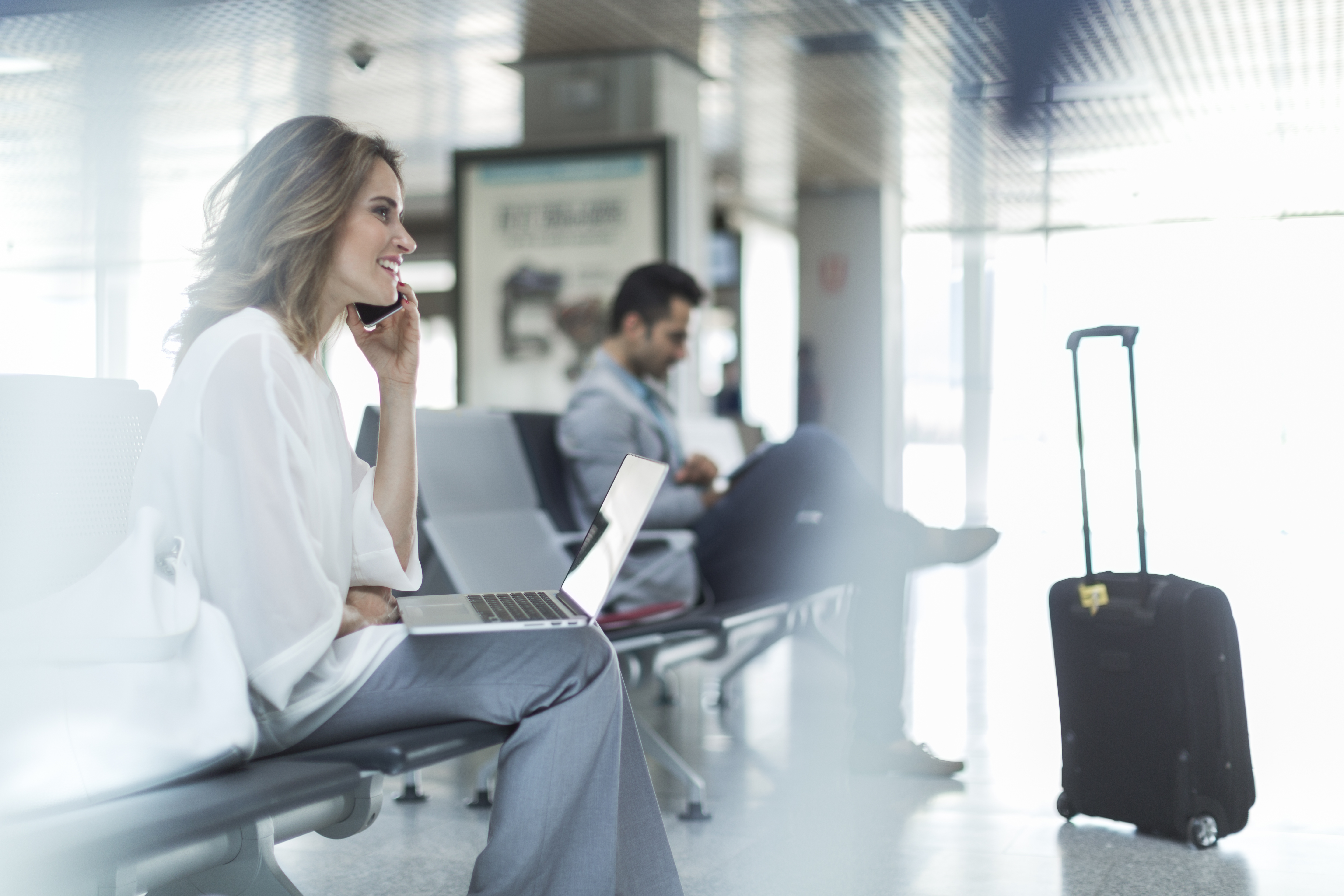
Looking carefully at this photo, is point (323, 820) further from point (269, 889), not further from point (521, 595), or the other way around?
point (521, 595)

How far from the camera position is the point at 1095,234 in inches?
489

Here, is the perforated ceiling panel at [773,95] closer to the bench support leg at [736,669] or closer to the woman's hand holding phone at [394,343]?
the woman's hand holding phone at [394,343]

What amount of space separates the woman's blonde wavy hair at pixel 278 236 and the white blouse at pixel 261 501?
6 cm

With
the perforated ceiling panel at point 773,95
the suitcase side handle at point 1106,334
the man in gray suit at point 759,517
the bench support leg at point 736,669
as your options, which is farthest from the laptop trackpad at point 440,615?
the perforated ceiling panel at point 773,95

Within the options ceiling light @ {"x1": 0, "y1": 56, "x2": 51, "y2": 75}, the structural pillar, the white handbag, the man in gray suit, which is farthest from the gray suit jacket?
the structural pillar

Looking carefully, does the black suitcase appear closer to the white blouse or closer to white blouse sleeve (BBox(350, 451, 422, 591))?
white blouse sleeve (BBox(350, 451, 422, 591))

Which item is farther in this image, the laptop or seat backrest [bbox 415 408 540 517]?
seat backrest [bbox 415 408 540 517]

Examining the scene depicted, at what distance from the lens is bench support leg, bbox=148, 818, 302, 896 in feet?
5.25

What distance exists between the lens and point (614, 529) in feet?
5.80

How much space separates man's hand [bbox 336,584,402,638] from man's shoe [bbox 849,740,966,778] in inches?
67.4

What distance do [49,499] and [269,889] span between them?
566 mm

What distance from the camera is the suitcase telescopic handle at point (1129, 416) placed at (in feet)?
8.46

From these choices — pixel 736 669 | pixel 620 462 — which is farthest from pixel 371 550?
pixel 736 669

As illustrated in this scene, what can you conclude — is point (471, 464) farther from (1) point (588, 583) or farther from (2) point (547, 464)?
(1) point (588, 583)
